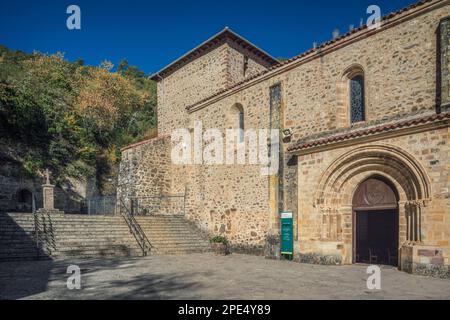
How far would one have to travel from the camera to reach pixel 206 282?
8531 millimetres

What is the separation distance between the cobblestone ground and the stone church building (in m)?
1.46

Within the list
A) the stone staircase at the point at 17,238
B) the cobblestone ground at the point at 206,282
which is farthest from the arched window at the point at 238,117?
the stone staircase at the point at 17,238

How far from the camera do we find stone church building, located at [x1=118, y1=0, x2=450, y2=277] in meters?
10.0

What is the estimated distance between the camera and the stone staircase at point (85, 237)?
1317cm

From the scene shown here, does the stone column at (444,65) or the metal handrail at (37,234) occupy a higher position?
the stone column at (444,65)

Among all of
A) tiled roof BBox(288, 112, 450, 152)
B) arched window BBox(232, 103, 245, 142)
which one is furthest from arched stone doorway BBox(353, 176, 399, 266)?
arched window BBox(232, 103, 245, 142)

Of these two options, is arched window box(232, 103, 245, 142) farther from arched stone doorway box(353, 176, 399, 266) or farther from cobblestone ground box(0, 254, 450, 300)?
cobblestone ground box(0, 254, 450, 300)

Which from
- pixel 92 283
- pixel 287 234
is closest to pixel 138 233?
pixel 287 234

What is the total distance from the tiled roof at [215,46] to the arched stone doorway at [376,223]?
1108 centimetres

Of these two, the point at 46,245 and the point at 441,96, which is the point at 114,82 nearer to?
the point at 46,245

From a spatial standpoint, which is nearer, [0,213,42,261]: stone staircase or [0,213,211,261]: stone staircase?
[0,213,42,261]: stone staircase

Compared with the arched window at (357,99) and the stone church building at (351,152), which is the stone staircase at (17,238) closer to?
the stone church building at (351,152)
